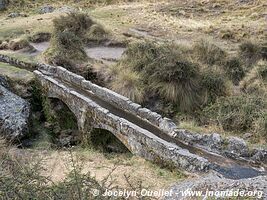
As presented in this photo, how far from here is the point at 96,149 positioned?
1534cm

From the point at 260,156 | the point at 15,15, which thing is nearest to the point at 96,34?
the point at 15,15

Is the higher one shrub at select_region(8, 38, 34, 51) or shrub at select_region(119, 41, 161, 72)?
shrub at select_region(119, 41, 161, 72)

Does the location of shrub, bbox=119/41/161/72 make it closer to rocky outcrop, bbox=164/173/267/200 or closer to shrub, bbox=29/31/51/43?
shrub, bbox=29/31/51/43

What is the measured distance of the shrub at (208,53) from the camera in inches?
872

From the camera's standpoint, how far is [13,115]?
53.6ft

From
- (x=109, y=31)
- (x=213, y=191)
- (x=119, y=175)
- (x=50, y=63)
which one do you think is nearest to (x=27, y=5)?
(x=109, y=31)

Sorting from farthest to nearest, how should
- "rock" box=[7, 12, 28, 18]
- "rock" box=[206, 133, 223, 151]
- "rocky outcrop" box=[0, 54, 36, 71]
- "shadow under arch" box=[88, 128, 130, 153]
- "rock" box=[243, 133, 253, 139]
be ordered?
"rock" box=[7, 12, 28, 18], "rocky outcrop" box=[0, 54, 36, 71], "shadow under arch" box=[88, 128, 130, 153], "rock" box=[243, 133, 253, 139], "rock" box=[206, 133, 223, 151]

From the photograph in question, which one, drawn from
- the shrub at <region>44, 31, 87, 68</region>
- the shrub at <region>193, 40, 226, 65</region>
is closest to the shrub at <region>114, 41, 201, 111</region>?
the shrub at <region>193, 40, 226, 65</region>

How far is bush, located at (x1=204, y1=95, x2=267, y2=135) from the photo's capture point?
14.8 meters

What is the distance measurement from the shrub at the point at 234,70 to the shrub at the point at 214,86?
2266 millimetres

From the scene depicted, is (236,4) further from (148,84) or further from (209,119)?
(209,119)

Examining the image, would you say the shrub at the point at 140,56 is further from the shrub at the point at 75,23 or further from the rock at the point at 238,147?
the rock at the point at 238,147

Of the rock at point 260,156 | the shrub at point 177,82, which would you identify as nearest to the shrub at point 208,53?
the shrub at point 177,82

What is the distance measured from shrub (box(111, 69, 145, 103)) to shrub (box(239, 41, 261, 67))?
7592 mm
